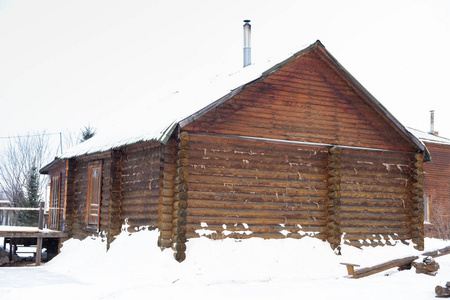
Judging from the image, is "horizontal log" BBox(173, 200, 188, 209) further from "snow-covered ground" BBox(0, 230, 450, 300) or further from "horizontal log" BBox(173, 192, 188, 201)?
"snow-covered ground" BBox(0, 230, 450, 300)

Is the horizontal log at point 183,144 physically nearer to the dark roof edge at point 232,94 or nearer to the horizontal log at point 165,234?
the dark roof edge at point 232,94

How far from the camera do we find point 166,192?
14922 millimetres

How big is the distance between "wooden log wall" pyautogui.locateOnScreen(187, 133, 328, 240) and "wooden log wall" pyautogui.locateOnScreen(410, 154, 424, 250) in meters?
3.37

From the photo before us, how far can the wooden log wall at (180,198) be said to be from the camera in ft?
47.7

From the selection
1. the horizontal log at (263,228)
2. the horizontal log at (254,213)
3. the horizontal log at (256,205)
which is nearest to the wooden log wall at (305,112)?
the horizontal log at (256,205)

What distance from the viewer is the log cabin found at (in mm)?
15242

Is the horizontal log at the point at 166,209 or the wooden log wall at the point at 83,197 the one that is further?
the wooden log wall at the point at 83,197

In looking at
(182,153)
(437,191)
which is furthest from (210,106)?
(437,191)

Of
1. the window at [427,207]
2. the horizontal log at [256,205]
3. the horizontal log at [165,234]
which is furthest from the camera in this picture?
the window at [427,207]

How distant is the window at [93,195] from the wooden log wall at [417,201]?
1005 centimetres

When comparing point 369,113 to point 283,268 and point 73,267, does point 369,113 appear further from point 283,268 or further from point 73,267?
point 73,267

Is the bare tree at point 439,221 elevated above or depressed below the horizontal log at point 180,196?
below

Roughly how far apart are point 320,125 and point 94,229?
8.00m

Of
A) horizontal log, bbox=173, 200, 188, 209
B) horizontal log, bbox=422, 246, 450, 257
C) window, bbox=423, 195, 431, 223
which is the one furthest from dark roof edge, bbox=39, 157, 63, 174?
window, bbox=423, 195, 431, 223
